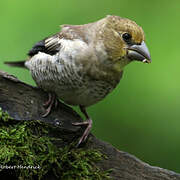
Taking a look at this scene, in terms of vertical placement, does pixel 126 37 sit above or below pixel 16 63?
above

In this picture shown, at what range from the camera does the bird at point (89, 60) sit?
11.0 feet

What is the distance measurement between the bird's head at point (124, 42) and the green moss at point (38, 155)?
855mm

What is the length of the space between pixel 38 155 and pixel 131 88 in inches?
71.5

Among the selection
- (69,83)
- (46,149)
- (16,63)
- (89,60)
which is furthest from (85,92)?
(16,63)

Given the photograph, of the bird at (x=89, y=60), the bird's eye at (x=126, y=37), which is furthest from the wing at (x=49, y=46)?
the bird's eye at (x=126, y=37)

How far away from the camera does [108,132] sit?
439 cm

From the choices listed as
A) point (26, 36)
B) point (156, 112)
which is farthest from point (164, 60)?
point (26, 36)

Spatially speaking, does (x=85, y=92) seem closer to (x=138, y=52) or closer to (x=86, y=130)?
(x=86, y=130)

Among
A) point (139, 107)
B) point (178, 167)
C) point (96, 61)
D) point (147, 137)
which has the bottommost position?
point (178, 167)

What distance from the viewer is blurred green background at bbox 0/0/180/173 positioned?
4.39m

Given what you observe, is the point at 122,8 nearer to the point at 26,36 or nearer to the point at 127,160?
the point at 26,36

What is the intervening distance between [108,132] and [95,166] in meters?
1.22

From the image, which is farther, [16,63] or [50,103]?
[16,63]

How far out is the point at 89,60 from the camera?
132 inches
